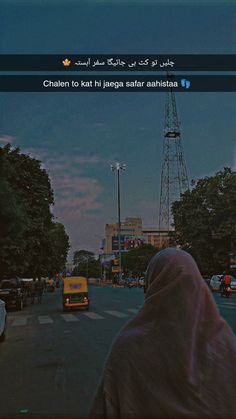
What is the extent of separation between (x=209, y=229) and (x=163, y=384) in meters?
44.8

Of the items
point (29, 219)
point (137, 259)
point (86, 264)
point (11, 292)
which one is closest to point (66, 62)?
point (11, 292)

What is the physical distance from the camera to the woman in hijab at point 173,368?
1856 mm

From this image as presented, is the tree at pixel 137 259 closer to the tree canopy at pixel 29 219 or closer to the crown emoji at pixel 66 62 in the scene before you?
the tree canopy at pixel 29 219

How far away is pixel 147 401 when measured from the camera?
1.88 m

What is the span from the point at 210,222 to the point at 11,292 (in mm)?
25646

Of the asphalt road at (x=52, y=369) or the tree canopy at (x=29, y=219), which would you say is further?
the tree canopy at (x=29, y=219)

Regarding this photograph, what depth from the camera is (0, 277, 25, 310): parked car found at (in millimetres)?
23859

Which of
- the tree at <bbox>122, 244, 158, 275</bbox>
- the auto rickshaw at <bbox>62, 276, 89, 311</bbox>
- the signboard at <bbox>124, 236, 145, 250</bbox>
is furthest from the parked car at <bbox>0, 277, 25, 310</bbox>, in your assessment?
the signboard at <bbox>124, 236, 145, 250</bbox>

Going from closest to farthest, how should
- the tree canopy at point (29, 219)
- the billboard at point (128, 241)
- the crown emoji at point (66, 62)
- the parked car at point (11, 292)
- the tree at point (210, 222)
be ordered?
the crown emoji at point (66, 62), the parked car at point (11, 292), the tree canopy at point (29, 219), the tree at point (210, 222), the billboard at point (128, 241)

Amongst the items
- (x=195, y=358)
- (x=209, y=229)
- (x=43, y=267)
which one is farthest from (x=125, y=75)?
(x=209, y=229)

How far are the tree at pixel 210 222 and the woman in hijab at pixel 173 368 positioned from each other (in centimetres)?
4170

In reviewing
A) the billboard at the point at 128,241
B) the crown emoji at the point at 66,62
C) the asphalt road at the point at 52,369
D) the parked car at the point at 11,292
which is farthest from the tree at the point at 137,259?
the crown emoji at the point at 66,62

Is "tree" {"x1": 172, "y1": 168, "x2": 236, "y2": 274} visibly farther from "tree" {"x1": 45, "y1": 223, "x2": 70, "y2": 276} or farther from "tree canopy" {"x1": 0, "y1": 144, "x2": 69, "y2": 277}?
"tree canopy" {"x1": 0, "y1": 144, "x2": 69, "y2": 277}

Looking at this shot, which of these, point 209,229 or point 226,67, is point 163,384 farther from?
point 209,229
